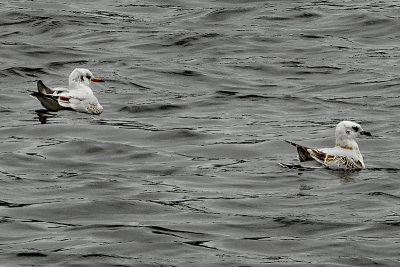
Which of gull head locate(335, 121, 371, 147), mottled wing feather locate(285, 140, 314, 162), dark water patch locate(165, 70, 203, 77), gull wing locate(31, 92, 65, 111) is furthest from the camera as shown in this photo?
dark water patch locate(165, 70, 203, 77)

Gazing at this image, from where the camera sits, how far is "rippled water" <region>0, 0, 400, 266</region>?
16.0 metres

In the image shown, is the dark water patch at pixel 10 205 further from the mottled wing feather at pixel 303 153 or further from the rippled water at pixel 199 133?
the mottled wing feather at pixel 303 153

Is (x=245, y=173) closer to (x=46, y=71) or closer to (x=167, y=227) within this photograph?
(x=167, y=227)

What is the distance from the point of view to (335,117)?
24.5 metres

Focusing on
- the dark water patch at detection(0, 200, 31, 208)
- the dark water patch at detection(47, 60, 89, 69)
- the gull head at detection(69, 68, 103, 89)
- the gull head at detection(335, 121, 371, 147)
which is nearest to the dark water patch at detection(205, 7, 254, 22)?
the dark water patch at detection(47, 60, 89, 69)

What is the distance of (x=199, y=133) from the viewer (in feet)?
75.2

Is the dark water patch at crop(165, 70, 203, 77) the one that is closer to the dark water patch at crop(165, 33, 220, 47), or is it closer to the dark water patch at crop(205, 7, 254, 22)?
the dark water patch at crop(165, 33, 220, 47)

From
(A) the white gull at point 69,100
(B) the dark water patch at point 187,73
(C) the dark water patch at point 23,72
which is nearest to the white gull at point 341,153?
(A) the white gull at point 69,100

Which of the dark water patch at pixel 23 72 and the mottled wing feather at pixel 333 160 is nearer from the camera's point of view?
the mottled wing feather at pixel 333 160

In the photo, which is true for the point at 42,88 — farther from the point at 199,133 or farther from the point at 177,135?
the point at 199,133

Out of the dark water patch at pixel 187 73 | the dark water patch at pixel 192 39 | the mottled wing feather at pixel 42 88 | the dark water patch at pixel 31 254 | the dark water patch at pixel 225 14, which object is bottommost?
the dark water patch at pixel 187 73

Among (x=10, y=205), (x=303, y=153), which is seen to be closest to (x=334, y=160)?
(x=303, y=153)

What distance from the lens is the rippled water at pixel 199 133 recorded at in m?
16.0

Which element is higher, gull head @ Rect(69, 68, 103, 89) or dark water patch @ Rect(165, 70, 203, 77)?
gull head @ Rect(69, 68, 103, 89)
